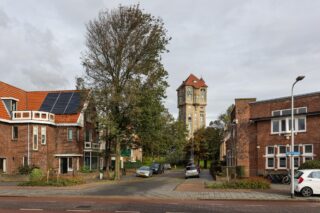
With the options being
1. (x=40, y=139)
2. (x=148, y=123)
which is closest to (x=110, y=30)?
(x=148, y=123)

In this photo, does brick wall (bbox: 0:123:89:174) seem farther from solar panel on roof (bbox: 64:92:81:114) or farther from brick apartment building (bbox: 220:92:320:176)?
brick apartment building (bbox: 220:92:320:176)

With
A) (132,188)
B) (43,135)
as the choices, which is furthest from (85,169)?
(132,188)

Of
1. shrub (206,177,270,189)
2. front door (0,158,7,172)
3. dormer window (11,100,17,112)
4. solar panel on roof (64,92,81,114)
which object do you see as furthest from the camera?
solar panel on roof (64,92,81,114)

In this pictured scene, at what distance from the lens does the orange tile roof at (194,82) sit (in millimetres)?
137875

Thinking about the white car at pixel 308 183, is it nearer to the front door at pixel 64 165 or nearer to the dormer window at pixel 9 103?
the front door at pixel 64 165

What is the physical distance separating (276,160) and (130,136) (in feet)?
53.4

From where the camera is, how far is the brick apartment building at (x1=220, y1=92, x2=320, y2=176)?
119 feet

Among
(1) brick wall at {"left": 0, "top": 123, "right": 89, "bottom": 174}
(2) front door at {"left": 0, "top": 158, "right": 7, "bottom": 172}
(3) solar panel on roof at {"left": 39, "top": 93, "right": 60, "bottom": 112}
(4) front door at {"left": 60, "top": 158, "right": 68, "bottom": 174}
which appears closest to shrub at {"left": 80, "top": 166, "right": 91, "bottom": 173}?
(1) brick wall at {"left": 0, "top": 123, "right": 89, "bottom": 174}

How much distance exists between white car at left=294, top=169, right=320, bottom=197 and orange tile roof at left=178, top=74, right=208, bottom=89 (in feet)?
371

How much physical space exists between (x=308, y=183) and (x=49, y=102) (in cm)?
3817

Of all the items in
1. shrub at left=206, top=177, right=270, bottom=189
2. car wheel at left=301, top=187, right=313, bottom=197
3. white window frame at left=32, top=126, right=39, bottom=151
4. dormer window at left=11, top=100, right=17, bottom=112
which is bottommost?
shrub at left=206, top=177, right=270, bottom=189

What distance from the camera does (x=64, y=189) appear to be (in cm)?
2941

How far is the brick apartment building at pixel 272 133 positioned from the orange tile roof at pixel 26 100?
20437 mm

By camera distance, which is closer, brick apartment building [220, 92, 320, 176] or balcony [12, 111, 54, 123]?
brick apartment building [220, 92, 320, 176]
